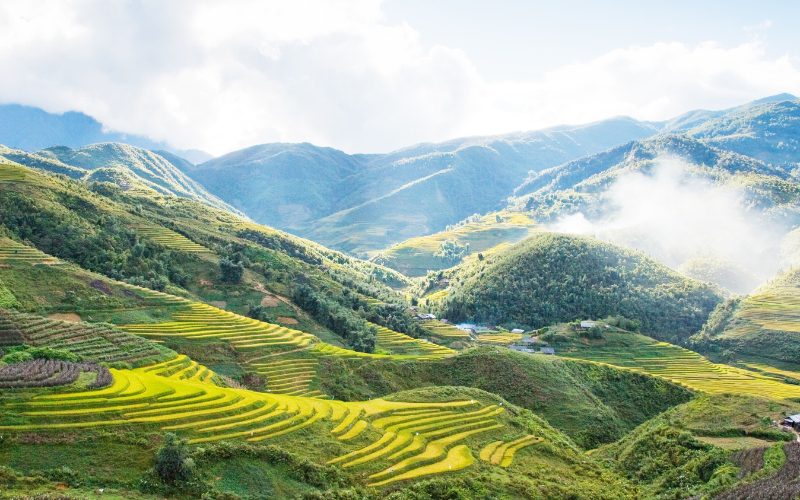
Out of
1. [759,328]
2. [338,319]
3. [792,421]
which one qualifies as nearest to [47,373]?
[338,319]

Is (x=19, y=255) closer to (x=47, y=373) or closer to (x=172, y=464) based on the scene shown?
(x=47, y=373)

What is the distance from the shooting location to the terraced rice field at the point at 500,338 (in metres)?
134

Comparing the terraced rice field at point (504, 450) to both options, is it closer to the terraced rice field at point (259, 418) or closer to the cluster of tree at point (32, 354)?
the terraced rice field at point (259, 418)

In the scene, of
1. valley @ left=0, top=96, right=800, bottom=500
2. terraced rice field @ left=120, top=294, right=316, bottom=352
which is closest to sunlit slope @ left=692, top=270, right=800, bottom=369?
valley @ left=0, top=96, right=800, bottom=500

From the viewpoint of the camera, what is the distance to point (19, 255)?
246 ft

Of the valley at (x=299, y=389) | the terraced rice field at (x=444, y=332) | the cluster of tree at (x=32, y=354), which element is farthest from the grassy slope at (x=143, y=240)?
the terraced rice field at (x=444, y=332)

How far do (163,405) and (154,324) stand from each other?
30.6 meters

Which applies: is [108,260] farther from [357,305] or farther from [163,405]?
[163,405]

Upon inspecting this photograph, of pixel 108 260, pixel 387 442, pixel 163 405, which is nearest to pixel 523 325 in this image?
pixel 108 260

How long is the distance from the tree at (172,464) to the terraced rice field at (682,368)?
8093 centimetres

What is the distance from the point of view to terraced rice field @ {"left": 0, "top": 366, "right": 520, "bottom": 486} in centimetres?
3800

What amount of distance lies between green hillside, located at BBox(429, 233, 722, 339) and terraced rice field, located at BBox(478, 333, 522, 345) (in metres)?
22.0

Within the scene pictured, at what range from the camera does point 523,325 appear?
543ft

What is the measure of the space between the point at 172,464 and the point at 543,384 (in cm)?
5402
